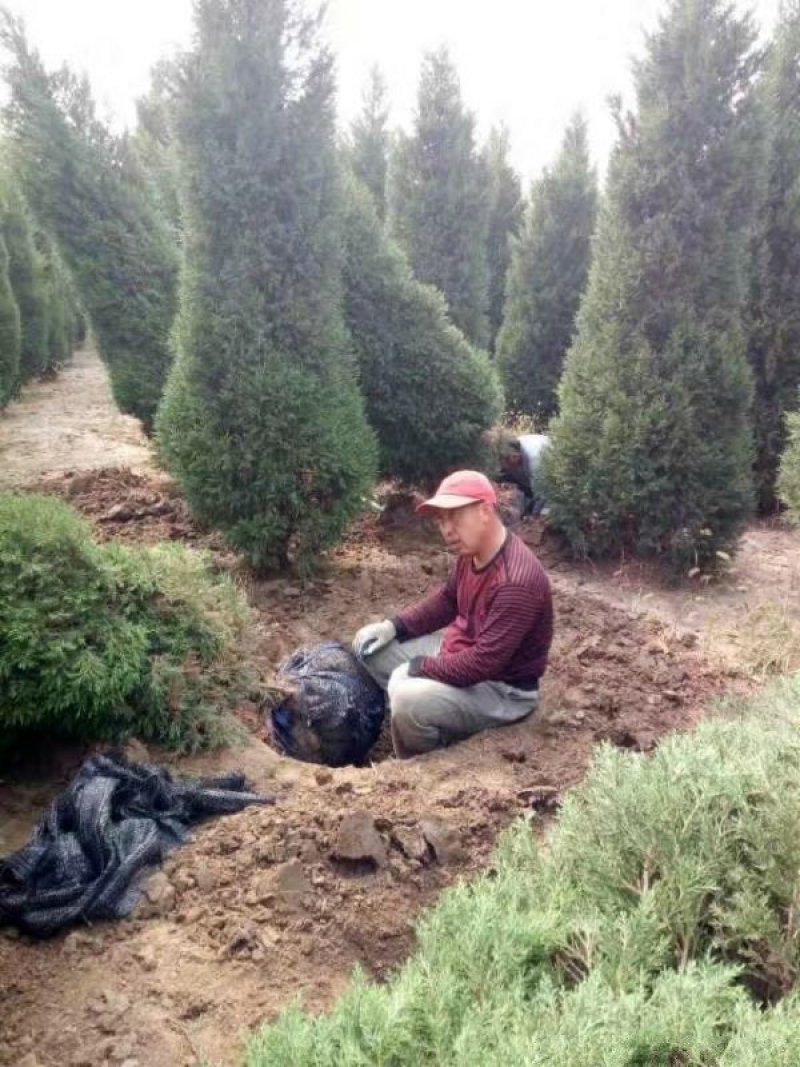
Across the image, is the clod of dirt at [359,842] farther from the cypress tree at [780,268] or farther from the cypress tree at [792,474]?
the cypress tree at [780,268]

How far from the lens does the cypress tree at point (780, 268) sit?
7895mm

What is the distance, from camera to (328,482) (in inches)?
226

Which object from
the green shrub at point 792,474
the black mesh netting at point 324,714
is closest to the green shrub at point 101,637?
the black mesh netting at point 324,714

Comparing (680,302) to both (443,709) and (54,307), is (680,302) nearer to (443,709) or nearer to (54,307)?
(443,709)

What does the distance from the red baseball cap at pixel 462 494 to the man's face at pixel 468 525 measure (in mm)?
37

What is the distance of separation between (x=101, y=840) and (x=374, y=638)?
1910 millimetres

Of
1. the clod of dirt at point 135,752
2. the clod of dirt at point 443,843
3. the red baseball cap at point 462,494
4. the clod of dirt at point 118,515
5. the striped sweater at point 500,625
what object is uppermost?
the red baseball cap at point 462,494

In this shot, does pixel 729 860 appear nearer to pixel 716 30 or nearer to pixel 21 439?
pixel 716 30

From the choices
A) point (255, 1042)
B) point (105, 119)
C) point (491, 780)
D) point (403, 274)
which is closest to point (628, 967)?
point (255, 1042)

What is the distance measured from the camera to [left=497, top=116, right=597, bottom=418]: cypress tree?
11.2 metres

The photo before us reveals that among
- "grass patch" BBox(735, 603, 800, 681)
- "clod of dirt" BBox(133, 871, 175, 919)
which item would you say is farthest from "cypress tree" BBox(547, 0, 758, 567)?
"clod of dirt" BBox(133, 871, 175, 919)

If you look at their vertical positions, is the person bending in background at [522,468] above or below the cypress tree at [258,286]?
below

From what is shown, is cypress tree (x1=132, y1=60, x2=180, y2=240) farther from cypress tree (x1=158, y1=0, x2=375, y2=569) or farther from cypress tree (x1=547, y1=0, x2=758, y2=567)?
cypress tree (x1=547, y1=0, x2=758, y2=567)

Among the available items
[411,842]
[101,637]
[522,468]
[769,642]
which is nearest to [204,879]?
[411,842]
